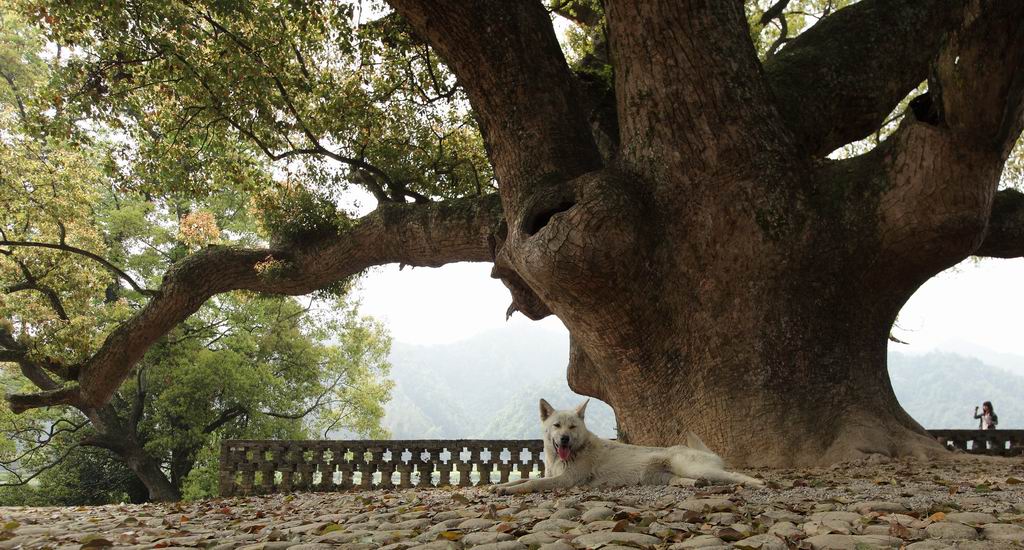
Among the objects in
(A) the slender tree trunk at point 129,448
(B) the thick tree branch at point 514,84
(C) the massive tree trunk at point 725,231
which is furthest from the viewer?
(A) the slender tree trunk at point 129,448

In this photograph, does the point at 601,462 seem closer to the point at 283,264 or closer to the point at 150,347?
the point at 283,264

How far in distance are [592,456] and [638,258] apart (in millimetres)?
2334

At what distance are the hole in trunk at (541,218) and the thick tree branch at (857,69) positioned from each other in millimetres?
3557

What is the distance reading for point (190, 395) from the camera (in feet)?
69.6

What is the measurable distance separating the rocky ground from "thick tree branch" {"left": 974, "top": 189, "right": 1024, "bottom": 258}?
458cm

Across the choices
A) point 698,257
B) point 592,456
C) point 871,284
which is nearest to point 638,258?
point 698,257

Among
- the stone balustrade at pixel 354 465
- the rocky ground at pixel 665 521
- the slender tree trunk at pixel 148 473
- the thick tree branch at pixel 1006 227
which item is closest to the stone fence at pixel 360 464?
the stone balustrade at pixel 354 465

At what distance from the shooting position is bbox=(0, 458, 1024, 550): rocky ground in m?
3.38

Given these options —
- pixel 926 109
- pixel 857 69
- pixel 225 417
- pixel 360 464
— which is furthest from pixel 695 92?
pixel 225 417

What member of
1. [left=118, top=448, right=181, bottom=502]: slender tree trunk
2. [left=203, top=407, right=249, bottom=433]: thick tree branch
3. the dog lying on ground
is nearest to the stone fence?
the dog lying on ground

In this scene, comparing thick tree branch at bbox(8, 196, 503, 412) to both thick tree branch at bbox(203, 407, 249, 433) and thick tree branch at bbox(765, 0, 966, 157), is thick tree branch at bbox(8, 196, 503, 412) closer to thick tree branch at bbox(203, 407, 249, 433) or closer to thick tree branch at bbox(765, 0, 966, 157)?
thick tree branch at bbox(765, 0, 966, 157)

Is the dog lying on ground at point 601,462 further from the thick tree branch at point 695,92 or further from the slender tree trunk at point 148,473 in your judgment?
the slender tree trunk at point 148,473

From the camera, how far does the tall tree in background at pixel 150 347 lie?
587 inches

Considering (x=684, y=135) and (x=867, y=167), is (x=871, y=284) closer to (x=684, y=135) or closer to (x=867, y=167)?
(x=867, y=167)
